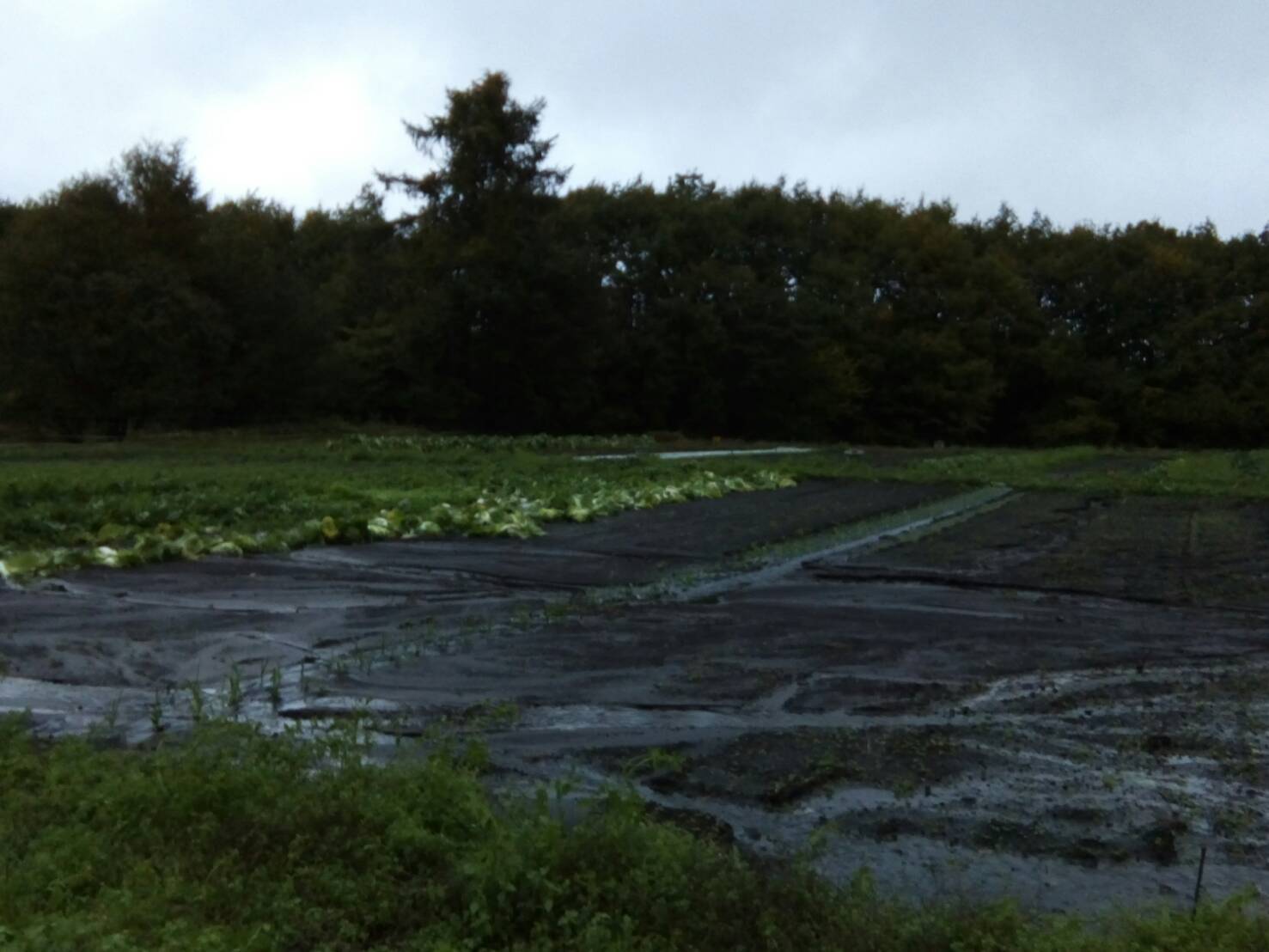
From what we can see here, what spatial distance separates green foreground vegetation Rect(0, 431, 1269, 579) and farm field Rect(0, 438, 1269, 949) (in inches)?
4.5

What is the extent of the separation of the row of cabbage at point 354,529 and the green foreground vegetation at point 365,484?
0.06 ft

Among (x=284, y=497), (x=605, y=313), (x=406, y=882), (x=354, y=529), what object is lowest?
(x=406, y=882)

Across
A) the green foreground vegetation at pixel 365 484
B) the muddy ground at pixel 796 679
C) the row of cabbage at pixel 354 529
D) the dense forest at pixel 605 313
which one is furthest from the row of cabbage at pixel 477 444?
the muddy ground at pixel 796 679

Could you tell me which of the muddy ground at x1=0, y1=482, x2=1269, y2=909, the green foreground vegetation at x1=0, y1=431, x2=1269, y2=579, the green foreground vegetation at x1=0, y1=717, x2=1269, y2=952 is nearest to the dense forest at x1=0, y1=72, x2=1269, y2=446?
the green foreground vegetation at x1=0, y1=431, x2=1269, y2=579

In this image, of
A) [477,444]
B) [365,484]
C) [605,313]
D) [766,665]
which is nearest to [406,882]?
[766,665]

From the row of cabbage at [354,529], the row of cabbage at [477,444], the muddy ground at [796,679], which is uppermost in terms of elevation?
the row of cabbage at [477,444]

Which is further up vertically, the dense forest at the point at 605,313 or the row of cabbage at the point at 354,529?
the dense forest at the point at 605,313

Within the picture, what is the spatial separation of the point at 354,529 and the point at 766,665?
6.38 m

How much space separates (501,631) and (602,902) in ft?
14.2

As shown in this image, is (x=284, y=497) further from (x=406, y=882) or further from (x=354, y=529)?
(x=406, y=882)

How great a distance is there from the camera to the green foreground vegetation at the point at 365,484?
11.5 m

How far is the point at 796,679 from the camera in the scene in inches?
262

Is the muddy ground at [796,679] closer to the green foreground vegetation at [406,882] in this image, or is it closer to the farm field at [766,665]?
the farm field at [766,665]

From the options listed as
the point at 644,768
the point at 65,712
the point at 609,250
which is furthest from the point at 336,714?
the point at 609,250
